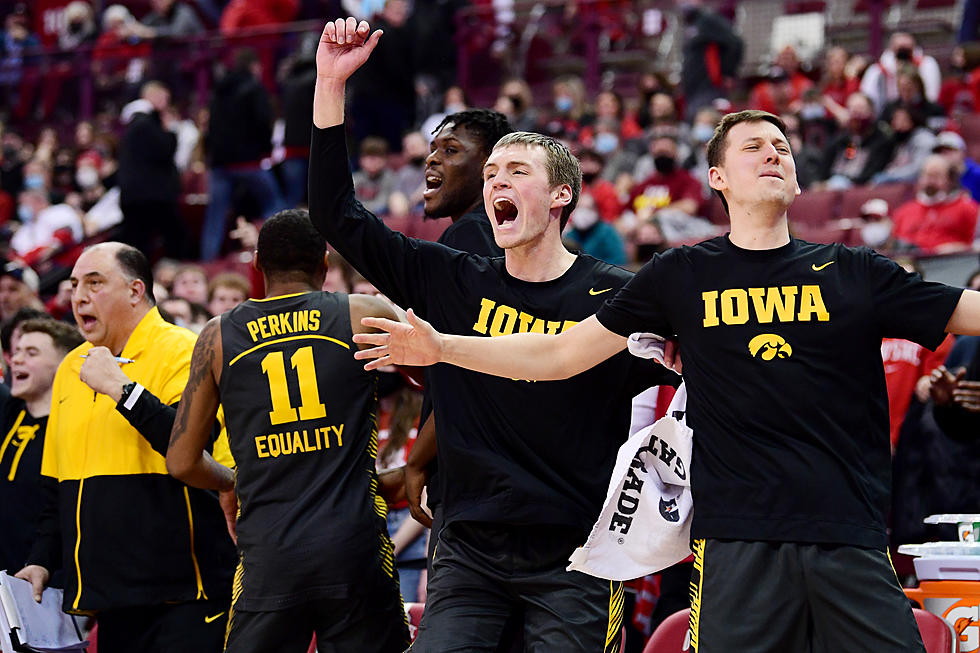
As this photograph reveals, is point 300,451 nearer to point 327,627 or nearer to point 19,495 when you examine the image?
point 327,627

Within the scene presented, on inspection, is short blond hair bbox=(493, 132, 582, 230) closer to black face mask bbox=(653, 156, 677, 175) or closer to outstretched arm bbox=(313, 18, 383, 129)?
outstretched arm bbox=(313, 18, 383, 129)

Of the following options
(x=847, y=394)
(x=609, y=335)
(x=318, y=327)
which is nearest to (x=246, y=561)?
(x=318, y=327)

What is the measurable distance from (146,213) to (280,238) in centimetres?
904

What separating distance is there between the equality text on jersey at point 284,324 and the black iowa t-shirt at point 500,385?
42cm

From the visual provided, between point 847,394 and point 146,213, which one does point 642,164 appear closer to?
point 146,213

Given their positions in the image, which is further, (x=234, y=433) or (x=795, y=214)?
(x=795, y=214)

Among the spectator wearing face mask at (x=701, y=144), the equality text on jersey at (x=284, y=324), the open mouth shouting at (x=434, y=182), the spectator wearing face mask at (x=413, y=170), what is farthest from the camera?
the spectator wearing face mask at (x=413, y=170)

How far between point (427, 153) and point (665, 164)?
2797 mm

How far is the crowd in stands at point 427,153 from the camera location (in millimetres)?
10602

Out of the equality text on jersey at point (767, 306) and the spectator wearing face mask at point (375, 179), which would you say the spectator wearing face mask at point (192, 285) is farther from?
the equality text on jersey at point (767, 306)

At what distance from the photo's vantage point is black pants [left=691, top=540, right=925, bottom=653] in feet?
11.0

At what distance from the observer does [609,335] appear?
382cm

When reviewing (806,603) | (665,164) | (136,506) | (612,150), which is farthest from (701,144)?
(806,603)

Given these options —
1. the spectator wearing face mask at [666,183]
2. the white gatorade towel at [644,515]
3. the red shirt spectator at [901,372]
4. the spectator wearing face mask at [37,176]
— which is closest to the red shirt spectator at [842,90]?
the spectator wearing face mask at [666,183]
